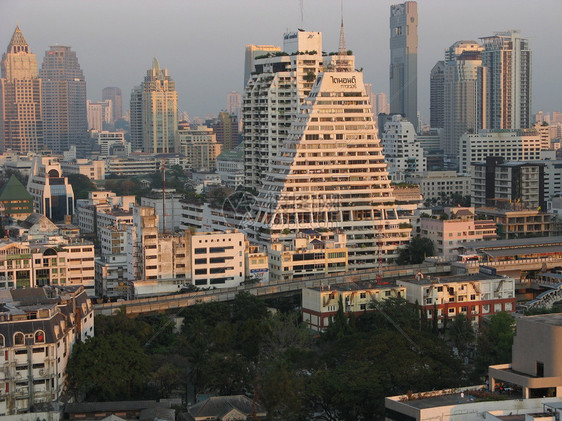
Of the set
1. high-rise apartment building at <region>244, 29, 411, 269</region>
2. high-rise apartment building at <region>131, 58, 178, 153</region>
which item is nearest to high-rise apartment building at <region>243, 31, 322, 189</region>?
high-rise apartment building at <region>244, 29, 411, 269</region>

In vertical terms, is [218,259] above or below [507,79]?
below

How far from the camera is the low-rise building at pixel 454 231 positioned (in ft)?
153

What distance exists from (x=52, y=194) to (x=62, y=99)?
79.5m

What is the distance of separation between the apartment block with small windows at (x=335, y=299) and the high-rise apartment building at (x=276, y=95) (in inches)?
653

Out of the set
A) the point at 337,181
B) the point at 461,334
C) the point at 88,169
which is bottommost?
the point at 461,334

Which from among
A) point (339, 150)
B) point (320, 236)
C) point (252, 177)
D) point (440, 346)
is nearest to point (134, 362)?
point (440, 346)

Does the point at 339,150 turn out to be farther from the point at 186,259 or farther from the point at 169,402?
the point at 169,402

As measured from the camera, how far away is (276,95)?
53688mm

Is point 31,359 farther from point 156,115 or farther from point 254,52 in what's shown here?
point 156,115

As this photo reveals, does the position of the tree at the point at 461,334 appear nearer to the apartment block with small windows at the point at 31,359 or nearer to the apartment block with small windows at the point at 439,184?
the apartment block with small windows at the point at 31,359

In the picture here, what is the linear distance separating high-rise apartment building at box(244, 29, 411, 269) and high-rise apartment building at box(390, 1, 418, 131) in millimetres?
97842

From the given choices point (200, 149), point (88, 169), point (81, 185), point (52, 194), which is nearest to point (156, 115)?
point (200, 149)

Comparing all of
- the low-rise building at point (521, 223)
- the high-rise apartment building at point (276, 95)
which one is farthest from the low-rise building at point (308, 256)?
the low-rise building at point (521, 223)

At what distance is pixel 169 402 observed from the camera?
27703 millimetres
